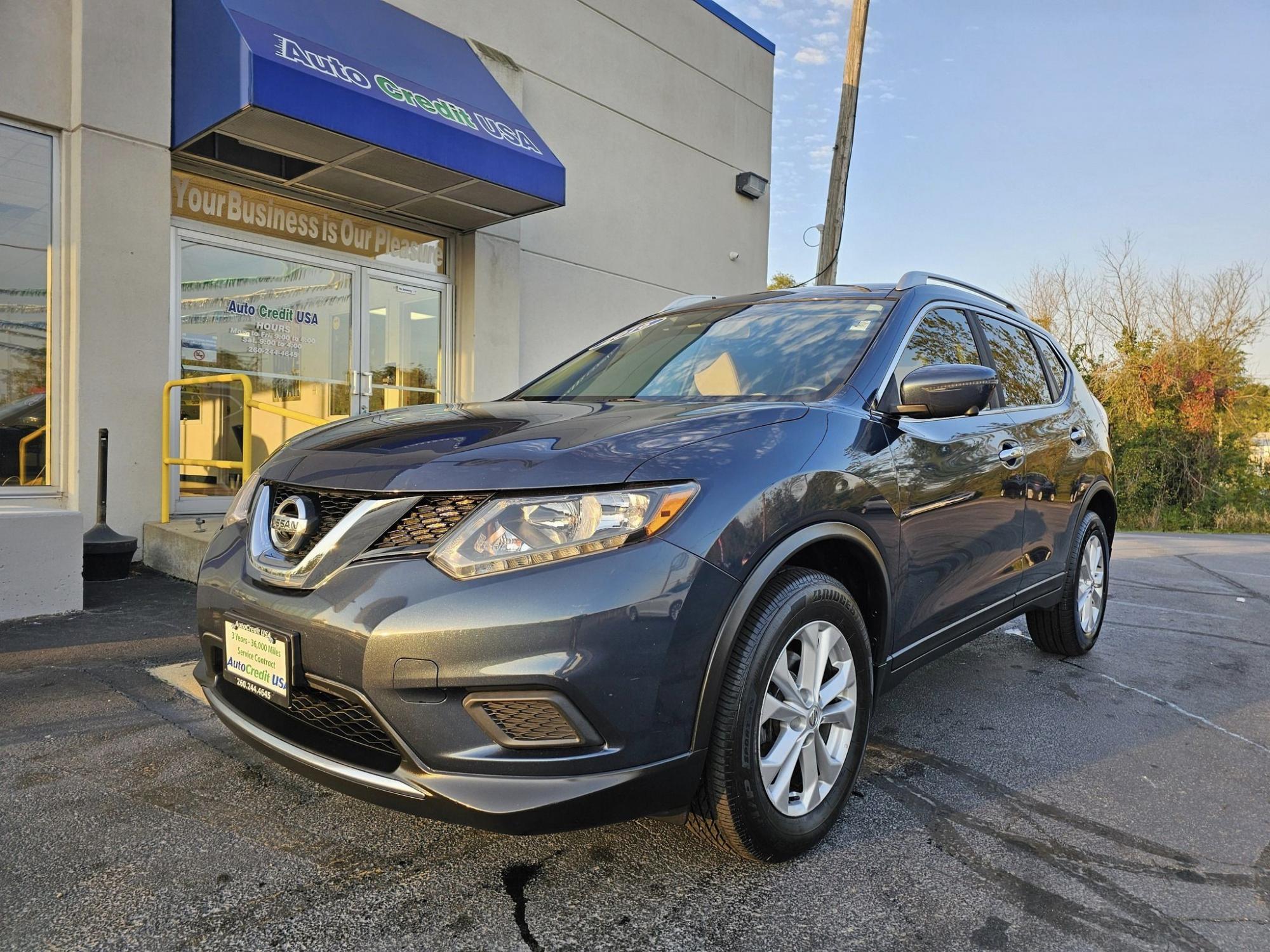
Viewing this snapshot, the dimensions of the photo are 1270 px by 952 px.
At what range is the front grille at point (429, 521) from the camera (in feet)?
6.59

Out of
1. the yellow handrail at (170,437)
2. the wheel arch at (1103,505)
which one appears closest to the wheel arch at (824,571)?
the wheel arch at (1103,505)

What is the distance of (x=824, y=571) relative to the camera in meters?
2.61

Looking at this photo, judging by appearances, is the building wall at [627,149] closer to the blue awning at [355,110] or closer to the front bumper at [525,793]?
the blue awning at [355,110]

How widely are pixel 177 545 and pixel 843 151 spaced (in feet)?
30.8

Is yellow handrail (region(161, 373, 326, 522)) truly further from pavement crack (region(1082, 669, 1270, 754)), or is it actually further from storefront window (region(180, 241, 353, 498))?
pavement crack (region(1082, 669, 1270, 754))

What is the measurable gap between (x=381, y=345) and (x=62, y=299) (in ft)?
9.79

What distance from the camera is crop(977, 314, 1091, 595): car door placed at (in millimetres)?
3754

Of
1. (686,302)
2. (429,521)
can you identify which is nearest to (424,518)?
(429,521)

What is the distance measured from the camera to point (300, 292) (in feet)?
27.0

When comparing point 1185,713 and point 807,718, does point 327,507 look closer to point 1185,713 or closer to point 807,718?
point 807,718

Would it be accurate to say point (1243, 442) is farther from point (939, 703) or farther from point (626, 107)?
point (939, 703)

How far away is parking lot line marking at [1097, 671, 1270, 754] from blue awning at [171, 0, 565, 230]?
5908mm

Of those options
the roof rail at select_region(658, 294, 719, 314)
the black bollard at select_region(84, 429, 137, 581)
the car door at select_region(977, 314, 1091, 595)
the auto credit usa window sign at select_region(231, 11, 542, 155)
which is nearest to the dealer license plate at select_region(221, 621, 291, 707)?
the roof rail at select_region(658, 294, 719, 314)

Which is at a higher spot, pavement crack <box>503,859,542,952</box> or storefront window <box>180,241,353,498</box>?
storefront window <box>180,241,353,498</box>
